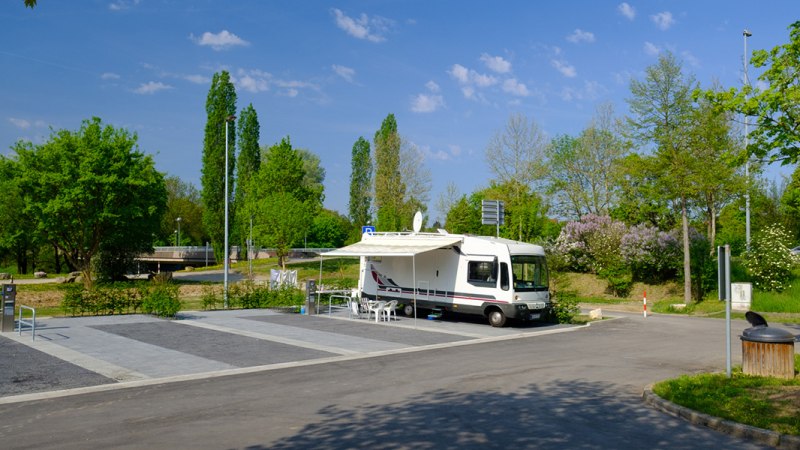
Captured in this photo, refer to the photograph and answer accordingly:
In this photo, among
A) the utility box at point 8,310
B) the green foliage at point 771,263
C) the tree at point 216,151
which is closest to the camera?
the utility box at point 8,310

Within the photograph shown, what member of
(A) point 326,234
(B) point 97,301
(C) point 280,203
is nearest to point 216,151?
(C) point 280,203

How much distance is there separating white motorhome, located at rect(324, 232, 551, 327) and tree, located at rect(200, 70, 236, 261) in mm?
41761

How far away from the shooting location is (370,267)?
22188mm

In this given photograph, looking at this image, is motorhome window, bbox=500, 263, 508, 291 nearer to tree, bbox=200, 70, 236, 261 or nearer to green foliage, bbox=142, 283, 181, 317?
green foliage, bbox=142, 283, 181, 317

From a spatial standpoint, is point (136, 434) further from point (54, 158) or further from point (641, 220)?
point (54, 158)

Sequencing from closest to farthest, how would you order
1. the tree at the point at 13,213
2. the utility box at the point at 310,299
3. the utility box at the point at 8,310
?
1. the utility box at the point at 8,310
2. the utility box at the point at 310,299
3. the tree at the point at 13,213

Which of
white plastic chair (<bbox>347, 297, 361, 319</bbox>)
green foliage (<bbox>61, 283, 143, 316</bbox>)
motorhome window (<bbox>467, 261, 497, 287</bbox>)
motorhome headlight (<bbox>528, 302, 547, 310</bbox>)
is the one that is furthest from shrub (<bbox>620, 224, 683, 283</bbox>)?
green foliage (<bbox>61, 283, 143, 316</bbox>)

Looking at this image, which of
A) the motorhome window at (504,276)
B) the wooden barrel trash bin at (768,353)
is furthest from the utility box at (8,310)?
the wooden barrel trash bin at (768,353)

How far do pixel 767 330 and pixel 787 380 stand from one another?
0.93 meters

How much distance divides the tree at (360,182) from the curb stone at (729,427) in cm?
6146

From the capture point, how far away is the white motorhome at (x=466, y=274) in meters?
18.8

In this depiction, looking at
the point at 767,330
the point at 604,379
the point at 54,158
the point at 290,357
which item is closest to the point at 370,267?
the point at 290,357

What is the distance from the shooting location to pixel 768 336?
10.3m

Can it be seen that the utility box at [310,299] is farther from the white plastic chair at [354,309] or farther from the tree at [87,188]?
the tree at [87,188]
